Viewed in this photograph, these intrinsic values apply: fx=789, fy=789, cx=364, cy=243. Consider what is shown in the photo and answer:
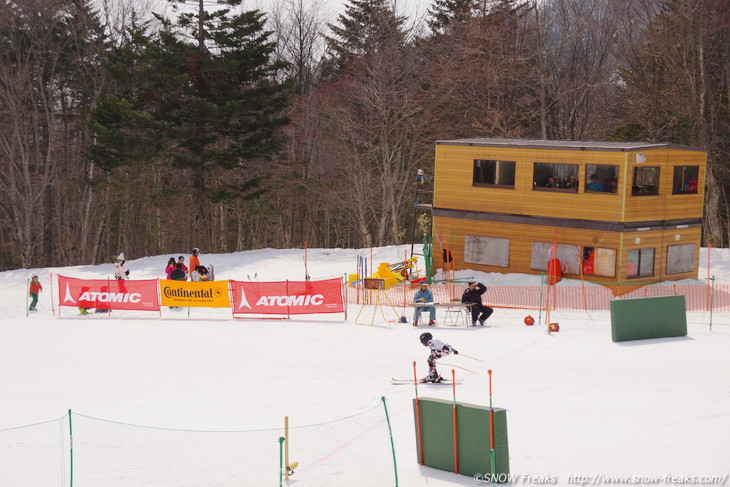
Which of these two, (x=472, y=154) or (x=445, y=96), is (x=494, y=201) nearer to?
(x=472, y=154)

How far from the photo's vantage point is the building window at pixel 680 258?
2873cm

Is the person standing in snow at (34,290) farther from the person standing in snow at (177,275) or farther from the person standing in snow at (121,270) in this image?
the person standing in snow at (177,275)

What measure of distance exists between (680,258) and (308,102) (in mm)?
29448

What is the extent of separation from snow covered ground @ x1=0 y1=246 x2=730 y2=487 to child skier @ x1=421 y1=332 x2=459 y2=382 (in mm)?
376

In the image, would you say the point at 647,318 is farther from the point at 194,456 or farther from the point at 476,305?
the point at 194,456

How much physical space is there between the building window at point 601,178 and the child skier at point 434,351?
13.3m

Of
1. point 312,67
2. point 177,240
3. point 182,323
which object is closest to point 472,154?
point 182,323

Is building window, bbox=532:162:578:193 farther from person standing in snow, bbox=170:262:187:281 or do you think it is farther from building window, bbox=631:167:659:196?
person standing in snow, bbox=170:262:187:281

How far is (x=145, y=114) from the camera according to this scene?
3919cm

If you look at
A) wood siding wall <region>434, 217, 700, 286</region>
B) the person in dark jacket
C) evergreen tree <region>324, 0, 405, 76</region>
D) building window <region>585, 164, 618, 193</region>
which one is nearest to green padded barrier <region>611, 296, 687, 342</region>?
the person in dark jacket

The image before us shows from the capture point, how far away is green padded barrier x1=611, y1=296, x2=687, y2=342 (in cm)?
2058

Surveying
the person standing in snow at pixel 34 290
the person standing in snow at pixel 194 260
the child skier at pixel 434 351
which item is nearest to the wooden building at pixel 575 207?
the person standing in snow at pixel 194 260

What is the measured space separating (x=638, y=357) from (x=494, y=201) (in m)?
11.8

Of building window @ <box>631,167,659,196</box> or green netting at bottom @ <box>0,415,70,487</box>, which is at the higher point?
building window @ <box>631,167,659,196</box>
